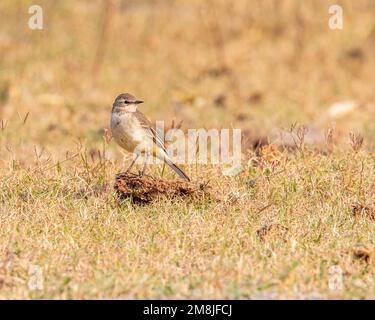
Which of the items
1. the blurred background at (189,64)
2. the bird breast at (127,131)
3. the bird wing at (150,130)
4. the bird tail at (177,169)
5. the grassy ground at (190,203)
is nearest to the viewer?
the grassy ground at (190,203)

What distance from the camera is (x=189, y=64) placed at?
53.5 feet

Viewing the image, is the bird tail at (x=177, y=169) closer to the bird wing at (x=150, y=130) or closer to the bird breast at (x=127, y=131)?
the bird wing at (x=150, y=130)

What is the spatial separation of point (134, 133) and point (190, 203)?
1.02m

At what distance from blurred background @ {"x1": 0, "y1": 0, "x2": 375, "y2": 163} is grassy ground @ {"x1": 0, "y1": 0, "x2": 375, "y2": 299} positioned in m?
0.05

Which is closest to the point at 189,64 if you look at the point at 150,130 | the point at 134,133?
the point at 150,130

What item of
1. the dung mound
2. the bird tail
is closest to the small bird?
the bird tail

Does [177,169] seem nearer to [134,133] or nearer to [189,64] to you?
[134,133]

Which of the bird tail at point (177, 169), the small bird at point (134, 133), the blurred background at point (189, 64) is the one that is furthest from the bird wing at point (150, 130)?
the blurred background at point (189, 64)

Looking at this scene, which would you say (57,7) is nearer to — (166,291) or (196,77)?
(196,77)

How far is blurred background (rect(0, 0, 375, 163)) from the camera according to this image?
43.3ft

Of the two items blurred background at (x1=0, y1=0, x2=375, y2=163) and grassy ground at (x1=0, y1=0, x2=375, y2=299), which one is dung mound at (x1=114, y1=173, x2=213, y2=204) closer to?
grassy ground at (x1=0, y1=0, x2=375, y2=299)

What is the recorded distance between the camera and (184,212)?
6.95 m

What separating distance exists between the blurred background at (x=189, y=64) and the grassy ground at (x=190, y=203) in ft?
0.17

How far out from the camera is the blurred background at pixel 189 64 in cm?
1320
